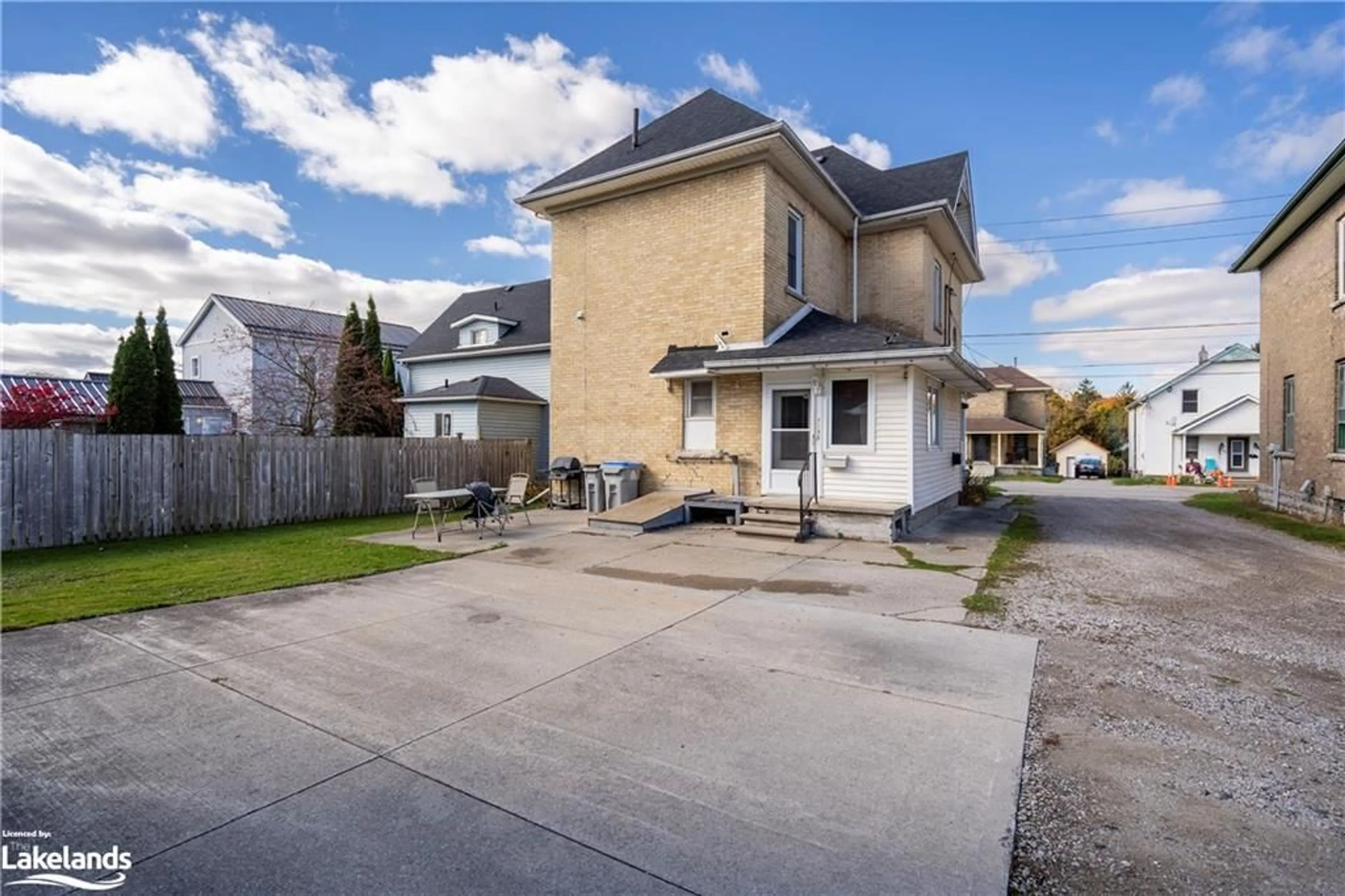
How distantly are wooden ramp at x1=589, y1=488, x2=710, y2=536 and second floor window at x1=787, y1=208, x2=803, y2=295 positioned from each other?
5.12 metres

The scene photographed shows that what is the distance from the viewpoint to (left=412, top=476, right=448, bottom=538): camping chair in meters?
11.2

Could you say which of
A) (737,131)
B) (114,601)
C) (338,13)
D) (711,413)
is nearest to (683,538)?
(711,413)

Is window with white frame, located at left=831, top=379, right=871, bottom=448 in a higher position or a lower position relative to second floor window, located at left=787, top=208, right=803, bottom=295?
lower

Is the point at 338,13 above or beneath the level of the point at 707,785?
above

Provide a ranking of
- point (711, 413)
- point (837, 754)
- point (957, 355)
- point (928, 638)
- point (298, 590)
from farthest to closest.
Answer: point (711, 413)
point (957, 355)
point (298, 590)
point (928, 638)
point (837, 754)

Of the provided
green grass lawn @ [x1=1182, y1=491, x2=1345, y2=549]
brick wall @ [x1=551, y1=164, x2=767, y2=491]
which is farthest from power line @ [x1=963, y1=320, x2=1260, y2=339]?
brick wall @ [x1=551, y1=164, x2=767, y2=491]

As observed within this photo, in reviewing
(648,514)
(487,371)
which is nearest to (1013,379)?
(487,371)

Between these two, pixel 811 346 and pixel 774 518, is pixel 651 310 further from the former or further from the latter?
pixel 774 518

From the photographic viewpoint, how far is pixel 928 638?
17.6ft

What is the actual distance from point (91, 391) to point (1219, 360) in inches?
2303

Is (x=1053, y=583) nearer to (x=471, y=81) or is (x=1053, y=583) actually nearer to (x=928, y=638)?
(x=928, y=638)

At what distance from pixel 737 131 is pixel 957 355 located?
20.8 ft

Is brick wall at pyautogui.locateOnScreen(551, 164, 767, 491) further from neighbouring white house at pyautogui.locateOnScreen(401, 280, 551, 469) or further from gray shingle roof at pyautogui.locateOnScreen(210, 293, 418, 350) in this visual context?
gray shingle roof at pyautogui.locateOnScreen(210, 293, 418, 350)

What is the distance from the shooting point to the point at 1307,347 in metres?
14.4
